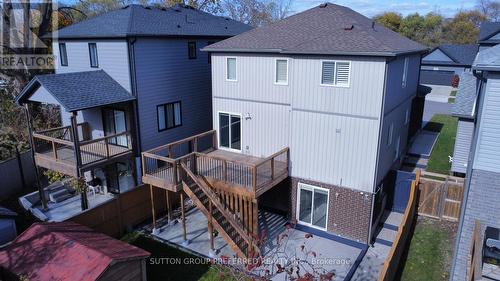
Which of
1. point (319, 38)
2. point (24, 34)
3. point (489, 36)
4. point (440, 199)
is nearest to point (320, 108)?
point (319, 38)

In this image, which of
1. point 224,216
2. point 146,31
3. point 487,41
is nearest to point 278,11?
point 487,41

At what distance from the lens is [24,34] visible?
2164 centimetres

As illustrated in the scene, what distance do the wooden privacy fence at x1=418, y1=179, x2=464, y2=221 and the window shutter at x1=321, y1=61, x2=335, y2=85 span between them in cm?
609

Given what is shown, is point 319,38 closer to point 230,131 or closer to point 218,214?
point 230,131

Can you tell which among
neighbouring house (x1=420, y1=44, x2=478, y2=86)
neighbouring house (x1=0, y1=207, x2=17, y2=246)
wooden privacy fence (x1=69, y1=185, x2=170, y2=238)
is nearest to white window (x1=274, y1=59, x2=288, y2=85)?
wooden privacy fence (x1=69, y1=185, x2=170, y2=238)

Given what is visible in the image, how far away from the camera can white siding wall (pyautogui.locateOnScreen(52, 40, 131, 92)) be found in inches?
597

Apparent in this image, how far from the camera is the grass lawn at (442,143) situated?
19.0 m

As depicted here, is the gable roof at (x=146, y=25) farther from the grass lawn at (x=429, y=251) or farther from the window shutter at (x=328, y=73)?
the grass lawn at (x=429, y=251)

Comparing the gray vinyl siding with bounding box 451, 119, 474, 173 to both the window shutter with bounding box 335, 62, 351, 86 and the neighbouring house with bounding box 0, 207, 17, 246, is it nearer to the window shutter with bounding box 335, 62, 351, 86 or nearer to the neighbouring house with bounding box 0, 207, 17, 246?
the window shutter with bounding box 335, 62, 351, 86

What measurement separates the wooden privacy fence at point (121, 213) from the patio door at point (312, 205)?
20.2ft

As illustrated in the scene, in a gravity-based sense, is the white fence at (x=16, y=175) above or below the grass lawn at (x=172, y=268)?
above

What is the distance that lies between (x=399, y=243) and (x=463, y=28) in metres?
74.4

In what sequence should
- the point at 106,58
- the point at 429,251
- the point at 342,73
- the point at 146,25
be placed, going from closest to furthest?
the point at 342,73 → the point at 429,251 → the point at 106,58 → the point at 146,25

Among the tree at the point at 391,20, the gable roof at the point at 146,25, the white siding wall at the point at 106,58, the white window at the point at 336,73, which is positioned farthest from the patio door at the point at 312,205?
the tree at the point at 391,20
